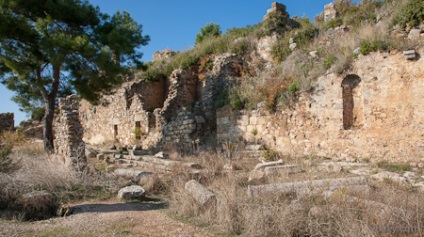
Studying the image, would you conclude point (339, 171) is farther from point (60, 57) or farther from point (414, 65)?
point (60, 57)

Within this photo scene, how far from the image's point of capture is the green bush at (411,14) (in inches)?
324

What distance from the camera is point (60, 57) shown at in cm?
1019

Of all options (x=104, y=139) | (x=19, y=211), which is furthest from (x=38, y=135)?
(x=19, y=211)

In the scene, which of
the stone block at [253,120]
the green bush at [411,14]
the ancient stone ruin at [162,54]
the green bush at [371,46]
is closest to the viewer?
the green bush at [411,14]

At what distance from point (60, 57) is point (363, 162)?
33.3ft

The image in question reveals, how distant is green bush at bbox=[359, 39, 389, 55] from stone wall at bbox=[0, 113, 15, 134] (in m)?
20.4

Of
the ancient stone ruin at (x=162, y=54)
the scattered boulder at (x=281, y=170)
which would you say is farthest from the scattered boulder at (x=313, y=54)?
the ancient stone ruin at (x=162, y=54)

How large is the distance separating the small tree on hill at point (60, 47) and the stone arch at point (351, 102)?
8.00m

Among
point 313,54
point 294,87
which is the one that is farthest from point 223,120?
point 313,54

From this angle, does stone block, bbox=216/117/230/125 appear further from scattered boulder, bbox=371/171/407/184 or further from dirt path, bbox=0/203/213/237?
dirt path, bbox=0/203/213/237

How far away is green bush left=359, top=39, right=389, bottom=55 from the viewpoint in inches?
336

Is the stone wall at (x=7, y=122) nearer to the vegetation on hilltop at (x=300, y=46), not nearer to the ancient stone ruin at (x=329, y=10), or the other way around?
the vegetation on hilltop at (x=300, y=46)

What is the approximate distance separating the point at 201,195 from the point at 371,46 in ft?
22.2

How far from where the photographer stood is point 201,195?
5.58m
